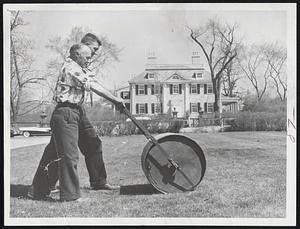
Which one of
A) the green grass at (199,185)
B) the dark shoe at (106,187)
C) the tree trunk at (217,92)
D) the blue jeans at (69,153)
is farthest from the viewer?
the tree trunk at (217,92)

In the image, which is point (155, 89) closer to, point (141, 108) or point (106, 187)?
point (141, 108)

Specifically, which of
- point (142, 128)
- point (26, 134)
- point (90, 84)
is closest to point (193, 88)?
point (142, 128)

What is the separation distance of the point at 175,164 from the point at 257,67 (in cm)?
132

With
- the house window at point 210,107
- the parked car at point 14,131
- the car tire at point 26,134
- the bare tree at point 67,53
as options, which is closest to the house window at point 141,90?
the bare tree at point 67,53

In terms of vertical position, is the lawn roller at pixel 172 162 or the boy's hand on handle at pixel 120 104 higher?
the boy's hand on handle at pixel 120 104

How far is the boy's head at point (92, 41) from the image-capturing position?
156 inches

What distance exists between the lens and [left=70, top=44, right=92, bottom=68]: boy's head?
3.85 meters

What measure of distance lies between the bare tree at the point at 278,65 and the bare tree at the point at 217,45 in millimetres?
332

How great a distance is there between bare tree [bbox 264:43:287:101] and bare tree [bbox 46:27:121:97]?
1530mm

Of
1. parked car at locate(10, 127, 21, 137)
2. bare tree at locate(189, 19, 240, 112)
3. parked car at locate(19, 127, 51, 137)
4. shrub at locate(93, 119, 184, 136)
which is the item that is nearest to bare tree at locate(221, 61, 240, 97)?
bare tree at locate(189, 19, 240, 112)

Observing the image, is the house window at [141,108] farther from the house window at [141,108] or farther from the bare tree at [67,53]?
the bare tree at [67,53]

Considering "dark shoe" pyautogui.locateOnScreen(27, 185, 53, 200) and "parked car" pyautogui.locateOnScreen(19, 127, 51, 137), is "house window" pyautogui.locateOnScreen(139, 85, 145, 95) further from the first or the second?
"dark shoe" pyautogui.locateOnScreen(27, 185, 53, 200)

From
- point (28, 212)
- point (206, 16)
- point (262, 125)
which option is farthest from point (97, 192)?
point (206, 16)

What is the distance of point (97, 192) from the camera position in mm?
3893
